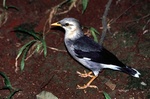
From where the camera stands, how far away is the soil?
22.5ft

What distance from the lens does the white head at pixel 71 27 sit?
22.4 ft

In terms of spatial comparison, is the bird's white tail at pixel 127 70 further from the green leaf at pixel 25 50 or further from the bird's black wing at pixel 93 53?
the green leaf at pixel 25 50

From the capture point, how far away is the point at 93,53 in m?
6.67

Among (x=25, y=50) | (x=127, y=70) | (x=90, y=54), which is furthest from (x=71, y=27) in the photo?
(x=127, y=70)

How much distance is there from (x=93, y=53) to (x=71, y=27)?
717 mm

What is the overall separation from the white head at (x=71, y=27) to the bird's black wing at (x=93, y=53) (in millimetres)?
227

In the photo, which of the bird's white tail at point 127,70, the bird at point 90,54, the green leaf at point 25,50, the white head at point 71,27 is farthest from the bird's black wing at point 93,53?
the green leaf at point 25,50

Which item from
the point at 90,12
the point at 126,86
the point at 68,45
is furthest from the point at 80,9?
the point at 126,86

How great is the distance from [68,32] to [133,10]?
237cm

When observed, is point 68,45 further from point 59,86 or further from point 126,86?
point 126,86

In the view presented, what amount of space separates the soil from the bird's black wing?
63 centimetres

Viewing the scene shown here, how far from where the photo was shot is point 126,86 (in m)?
6.91

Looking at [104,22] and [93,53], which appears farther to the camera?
[104,22]

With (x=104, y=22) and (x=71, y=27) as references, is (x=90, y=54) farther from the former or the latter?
(x=104, y=22)
